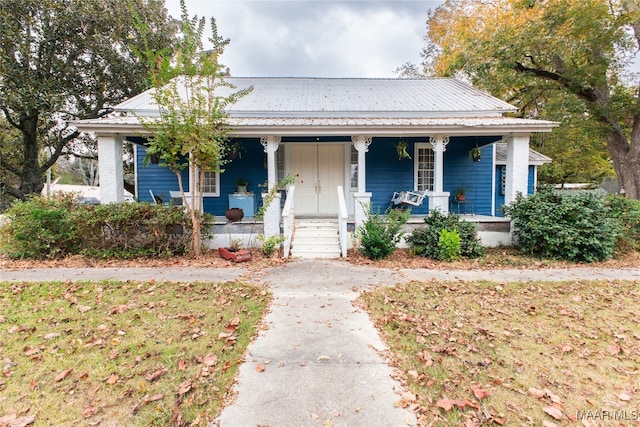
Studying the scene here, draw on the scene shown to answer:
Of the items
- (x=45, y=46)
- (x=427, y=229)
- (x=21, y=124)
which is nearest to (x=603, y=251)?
(x=427, y=229)

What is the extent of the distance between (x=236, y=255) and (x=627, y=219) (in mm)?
9474

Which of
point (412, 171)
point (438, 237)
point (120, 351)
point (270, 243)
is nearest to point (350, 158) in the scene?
point (412, 171)

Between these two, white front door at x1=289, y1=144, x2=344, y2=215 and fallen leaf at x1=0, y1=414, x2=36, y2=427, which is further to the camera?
white front door at x1=289, y1=144, x2=344, y2=215

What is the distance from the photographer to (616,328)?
3916 millimetres

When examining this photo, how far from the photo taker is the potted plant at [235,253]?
7.19m

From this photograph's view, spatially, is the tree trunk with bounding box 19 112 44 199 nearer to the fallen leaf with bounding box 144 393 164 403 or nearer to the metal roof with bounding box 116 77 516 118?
the metal roof with bounding box 116 77 516 118

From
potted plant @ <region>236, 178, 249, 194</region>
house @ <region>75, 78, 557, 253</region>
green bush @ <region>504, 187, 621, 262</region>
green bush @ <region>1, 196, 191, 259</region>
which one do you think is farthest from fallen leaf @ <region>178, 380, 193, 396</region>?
green bush @ <region>504, 187, 621, 262</region>

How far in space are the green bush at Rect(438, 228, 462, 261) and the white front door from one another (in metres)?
4.15

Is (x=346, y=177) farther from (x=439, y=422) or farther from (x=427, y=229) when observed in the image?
(x=439, y=422)

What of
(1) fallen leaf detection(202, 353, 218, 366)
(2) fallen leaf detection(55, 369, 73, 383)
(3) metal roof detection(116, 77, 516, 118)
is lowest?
(1) fallen leaf detection(202, 353, 218, 366)

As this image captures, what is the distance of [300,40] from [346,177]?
13052 mm

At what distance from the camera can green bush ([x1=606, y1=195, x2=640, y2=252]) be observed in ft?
24.9

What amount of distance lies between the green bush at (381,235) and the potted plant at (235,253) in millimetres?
2768

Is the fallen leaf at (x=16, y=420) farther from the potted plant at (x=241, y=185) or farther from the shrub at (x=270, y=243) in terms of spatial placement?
the potted plant at (x=241, y=185)
